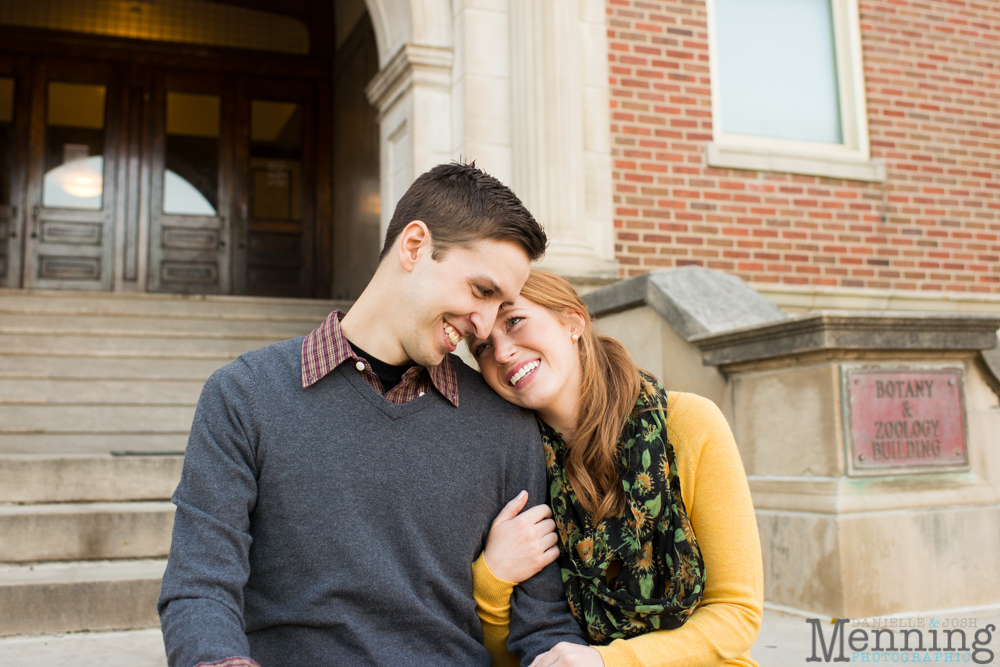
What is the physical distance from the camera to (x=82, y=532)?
3.55 metres

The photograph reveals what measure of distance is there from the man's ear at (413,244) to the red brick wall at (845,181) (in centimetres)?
419

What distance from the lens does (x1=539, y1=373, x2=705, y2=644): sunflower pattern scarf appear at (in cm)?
→ 173

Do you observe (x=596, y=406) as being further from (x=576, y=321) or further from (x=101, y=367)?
(x=101, y=367)

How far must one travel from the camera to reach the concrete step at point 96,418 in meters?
4.96

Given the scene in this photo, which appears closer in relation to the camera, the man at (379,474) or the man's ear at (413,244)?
the man at (379,474)

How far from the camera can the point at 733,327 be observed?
3857mm

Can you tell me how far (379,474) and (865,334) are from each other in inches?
94.1

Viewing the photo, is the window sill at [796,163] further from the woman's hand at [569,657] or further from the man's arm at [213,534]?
the man's arm at [213,534]

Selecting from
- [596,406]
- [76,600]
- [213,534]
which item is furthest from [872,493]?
[76,600]

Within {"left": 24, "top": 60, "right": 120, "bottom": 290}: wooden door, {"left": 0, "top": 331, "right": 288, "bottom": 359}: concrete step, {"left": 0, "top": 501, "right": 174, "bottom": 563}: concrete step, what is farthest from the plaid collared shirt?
{"left": 24, "top": 60, "right": 120, "bottom": 290}: wooden door

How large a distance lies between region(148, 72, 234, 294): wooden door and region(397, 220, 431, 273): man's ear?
8321mm

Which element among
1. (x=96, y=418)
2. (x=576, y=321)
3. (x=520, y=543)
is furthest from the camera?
(x=96, y=418)

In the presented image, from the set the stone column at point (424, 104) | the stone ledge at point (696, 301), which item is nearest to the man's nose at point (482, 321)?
the stone ledge at point (696, 301)

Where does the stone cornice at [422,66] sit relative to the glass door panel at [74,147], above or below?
below
